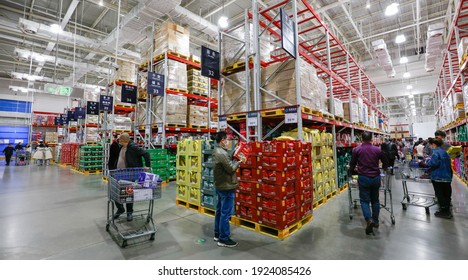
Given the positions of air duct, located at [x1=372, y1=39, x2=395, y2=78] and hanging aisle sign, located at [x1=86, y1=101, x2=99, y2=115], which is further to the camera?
hanging aisle sign, located at [x1=86, y1=101, x2=99, y2=115]

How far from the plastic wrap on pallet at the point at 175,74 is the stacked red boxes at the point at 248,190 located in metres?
5.72

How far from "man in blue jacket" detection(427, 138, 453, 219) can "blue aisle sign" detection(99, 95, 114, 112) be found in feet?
37.8

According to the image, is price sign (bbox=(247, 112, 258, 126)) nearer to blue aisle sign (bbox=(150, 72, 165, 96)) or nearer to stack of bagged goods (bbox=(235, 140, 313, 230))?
stack of bagged goods (bbox=(235, 140, 313, 230))

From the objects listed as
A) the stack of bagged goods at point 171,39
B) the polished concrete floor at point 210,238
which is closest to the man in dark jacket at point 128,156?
the polished concrete floor at point 210,238

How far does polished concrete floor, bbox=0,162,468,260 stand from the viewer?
324 cm

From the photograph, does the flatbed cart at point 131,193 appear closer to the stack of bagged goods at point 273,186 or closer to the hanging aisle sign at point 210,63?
the stack of bagged goods at point 273,186

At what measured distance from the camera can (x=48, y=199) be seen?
650 cm

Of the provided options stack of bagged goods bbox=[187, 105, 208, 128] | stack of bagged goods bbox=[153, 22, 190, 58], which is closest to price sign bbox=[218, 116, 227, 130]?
stack of bagged goods bbox=[187, 105, 208, 128]

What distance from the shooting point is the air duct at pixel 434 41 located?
9.00 meters

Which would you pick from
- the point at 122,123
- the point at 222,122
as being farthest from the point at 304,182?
the point at 122,123

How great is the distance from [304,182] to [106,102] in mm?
9489

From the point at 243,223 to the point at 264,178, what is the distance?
1.15 meters

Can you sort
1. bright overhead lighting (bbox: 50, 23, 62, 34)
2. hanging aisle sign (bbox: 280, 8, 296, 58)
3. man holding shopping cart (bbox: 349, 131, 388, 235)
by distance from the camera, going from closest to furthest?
man holding shopping cart (bbox: 349, 131, 388, 235) → hanging aisle sign (bbox: 280, 8, 296, 58) → bright overhead lighting (bbox: 50, 23, 62, 34)
